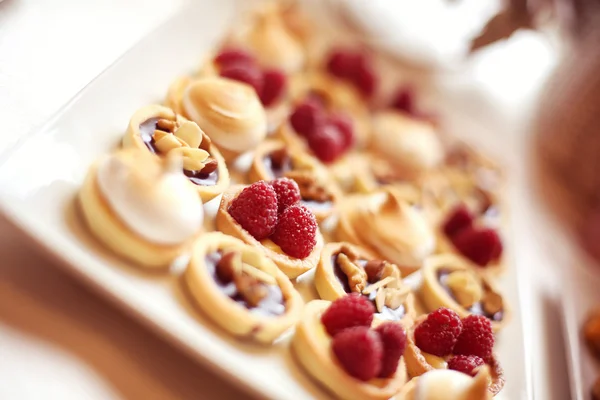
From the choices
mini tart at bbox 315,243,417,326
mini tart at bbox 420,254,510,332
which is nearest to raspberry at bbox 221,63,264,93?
mini tart at bbox 315,243,417,326

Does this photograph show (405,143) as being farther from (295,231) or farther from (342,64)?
(295,231)

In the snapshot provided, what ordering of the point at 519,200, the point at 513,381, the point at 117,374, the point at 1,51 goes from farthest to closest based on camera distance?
1. the point at 519,200
2. the point at 513,381
3. the point at 1,51
4. the point at 117,374

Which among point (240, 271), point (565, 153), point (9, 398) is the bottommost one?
point (565, 153)

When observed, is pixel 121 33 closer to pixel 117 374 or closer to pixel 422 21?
pixel 117 374

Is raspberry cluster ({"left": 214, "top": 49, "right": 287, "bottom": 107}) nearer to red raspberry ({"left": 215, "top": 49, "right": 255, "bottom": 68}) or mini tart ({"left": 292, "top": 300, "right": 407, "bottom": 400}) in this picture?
red raspberry ({"left": 215, "top": 49, "right": 255, "bottom": 68})

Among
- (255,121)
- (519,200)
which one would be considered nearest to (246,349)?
(255,121)
